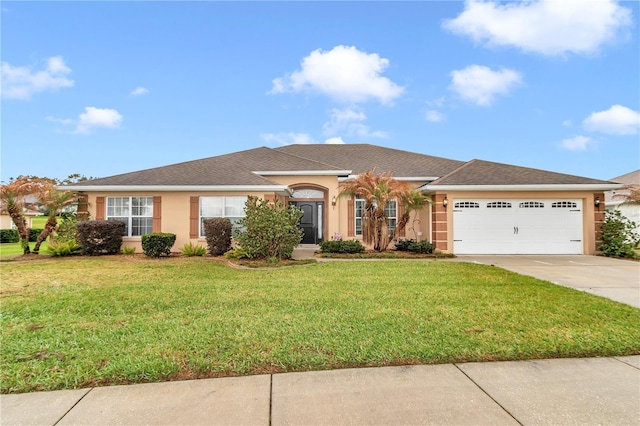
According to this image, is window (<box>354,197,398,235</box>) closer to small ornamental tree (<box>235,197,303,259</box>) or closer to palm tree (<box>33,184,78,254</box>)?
small ornamental tree (<box>235,197,303,259</box>)

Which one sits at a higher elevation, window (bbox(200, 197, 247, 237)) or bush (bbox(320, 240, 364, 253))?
window (bbox(200, 197, 247, 237))

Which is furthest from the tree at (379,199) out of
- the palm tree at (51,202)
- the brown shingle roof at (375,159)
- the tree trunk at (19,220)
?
the tree trunk at (19,220)

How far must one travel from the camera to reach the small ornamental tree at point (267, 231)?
10391 millimetres

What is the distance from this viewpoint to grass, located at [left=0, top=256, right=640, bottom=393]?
3240mm

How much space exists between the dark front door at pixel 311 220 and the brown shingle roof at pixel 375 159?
270 cm

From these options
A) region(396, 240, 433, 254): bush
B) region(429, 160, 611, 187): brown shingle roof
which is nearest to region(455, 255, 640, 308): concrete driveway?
region(396, 240, 433, 254): bush

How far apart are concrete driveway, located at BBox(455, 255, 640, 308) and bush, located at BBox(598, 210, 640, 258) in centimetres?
67

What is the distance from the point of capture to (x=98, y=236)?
39.6 ft

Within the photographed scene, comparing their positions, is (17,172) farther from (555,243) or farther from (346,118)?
(555,243)

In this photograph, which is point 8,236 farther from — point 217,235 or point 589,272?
point 589,272

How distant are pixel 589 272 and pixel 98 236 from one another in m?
16.1

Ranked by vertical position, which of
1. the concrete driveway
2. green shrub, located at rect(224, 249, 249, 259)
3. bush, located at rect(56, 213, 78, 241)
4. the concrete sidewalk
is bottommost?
the concrete driveway

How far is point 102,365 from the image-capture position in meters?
3.20

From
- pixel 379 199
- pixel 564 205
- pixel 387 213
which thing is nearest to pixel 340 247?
pixel 379 199
